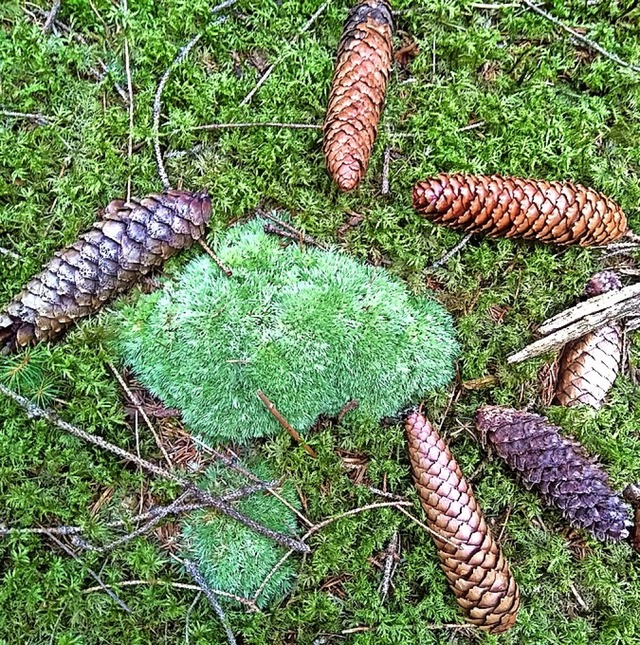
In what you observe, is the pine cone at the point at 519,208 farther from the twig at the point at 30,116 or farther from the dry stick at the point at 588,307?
the twig at the point at 30,116

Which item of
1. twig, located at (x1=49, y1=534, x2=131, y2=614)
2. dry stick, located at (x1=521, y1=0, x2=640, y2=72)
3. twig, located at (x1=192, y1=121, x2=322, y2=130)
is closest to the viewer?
twig, located at (x1=49, y1=534, x2=131, y2=614)

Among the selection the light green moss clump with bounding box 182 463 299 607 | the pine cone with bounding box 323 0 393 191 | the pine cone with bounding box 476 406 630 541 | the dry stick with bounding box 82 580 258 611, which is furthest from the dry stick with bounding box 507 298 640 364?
the dry stick with bounding box 82 580 258 611

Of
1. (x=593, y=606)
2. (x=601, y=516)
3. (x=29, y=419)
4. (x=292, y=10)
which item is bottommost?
(x=593, y=606)

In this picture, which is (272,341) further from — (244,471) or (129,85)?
(129,85)

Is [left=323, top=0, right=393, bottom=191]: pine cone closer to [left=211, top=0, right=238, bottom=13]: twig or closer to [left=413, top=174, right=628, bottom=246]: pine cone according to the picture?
[left=413, top=174, right=628, bottom=246]: pine cone

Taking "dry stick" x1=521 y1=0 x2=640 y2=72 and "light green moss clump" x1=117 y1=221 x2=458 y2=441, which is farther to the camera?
"dry stick" x1=521 y1=0 x2=640 y2=72

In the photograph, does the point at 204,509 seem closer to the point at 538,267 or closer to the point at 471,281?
the point at 471,281

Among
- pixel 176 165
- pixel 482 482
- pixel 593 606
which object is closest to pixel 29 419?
pixel 176 165

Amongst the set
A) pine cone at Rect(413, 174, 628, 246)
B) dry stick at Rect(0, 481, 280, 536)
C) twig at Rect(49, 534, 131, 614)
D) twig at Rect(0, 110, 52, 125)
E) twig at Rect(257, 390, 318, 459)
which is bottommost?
twig at Rect(49, 534, 131, 614)
